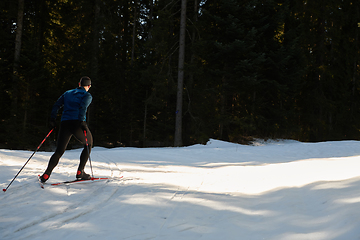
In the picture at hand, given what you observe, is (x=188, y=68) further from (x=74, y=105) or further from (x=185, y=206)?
(x=185, y=206)

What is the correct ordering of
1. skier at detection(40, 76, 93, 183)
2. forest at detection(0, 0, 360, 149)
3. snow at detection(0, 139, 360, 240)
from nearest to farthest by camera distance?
snow at detection(0, 139, 360, 240)
skier at detection(40, 76, 93, 183)
forest at detection(0, 0, 360, 149)

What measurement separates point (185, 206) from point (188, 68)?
1555 cm

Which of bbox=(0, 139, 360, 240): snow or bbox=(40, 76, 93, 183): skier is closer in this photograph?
bbox=(0, 139, 360, 240): snow

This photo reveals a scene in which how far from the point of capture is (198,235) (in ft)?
10.6

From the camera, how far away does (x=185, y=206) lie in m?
4.24

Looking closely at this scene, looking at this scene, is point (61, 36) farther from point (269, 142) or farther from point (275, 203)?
point (275, 203)

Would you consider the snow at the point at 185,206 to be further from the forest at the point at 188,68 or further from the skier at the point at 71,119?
the forest at the point at 188,68

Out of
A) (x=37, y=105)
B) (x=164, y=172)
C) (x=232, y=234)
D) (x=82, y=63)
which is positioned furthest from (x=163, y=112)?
(x=232, y=234)

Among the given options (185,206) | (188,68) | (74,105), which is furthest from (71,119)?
(188,68)

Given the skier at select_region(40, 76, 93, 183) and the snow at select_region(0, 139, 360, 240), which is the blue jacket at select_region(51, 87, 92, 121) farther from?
the snow at select_region(0, 139, 360, 240)

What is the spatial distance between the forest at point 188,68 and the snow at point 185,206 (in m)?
12.5

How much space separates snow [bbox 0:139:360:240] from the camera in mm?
3232

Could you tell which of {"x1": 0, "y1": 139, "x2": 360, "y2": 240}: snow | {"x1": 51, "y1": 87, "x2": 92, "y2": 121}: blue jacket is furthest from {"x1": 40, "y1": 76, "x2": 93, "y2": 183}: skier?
{"x1": 0, "y1": 139, "x2": 360, "y2": 240}: snow

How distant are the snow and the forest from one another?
40.9ft
